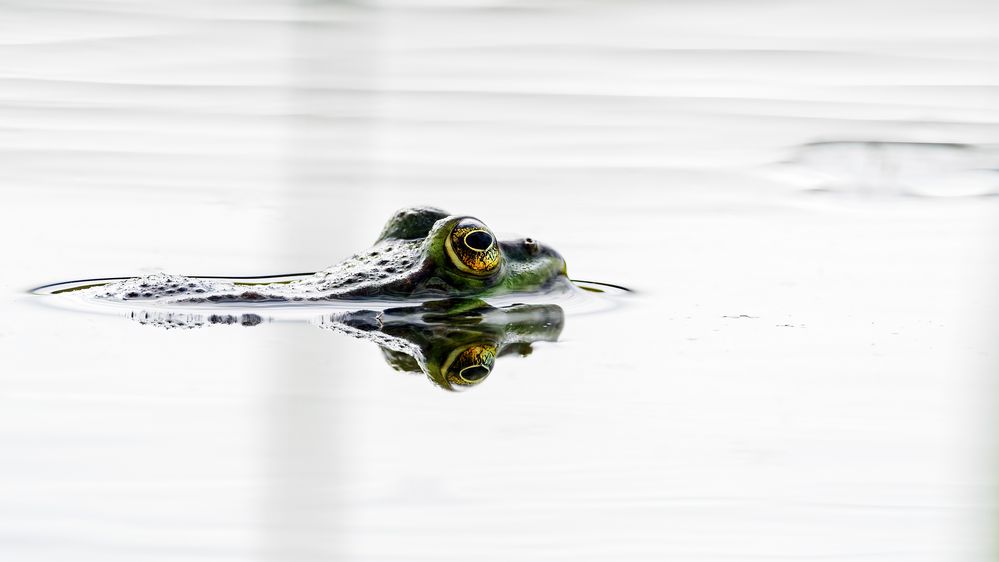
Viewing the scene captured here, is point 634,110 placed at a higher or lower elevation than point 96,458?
higher

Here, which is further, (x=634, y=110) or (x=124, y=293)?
(x=634, y=110)

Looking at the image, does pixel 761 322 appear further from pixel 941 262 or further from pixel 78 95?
pixel 78 95

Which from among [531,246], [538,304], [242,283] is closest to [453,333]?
[538,304]

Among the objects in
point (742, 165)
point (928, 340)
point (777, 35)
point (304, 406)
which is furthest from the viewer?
point (777, 35)

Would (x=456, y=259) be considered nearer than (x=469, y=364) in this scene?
No

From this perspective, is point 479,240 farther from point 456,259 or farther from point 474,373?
point 474,373

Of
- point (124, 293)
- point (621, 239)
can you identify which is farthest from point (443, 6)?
point (124, 293)

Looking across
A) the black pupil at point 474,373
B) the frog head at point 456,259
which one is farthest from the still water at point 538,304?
the frog head at point 456,259

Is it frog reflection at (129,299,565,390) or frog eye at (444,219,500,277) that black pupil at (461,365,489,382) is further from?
frog eye at (444,219,500,277)
